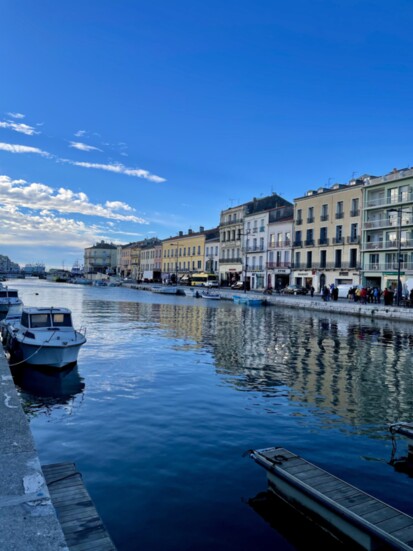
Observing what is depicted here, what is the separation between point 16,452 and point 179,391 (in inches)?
332

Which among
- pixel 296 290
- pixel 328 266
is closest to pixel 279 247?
pixel 296 290

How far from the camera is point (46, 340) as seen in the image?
17.9 m

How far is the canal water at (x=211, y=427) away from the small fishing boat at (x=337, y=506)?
0.89ft

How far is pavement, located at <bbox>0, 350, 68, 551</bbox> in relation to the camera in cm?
431

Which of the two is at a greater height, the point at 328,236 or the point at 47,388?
the point at 328,236

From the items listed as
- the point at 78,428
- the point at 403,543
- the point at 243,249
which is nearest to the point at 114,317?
the point at 78,428

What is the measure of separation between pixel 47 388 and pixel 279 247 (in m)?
63.7

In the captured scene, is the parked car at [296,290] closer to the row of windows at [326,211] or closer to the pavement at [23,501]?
the row of windows at [326,211]

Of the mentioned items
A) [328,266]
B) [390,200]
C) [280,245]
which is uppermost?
[390,200]

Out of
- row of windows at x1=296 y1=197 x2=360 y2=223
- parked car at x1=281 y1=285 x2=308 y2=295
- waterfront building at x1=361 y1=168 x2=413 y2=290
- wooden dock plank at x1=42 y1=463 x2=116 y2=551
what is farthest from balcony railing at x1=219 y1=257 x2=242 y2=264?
wooden dock plank at x1=42 y1=463 x2=116 y2=551

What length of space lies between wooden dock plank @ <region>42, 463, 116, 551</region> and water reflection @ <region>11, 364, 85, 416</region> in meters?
5.90

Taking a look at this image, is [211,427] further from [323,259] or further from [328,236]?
[323,259]

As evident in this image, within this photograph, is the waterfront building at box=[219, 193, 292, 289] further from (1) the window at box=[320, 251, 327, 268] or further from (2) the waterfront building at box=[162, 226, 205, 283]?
(1) the window at box=[320, 251, 327, 268]

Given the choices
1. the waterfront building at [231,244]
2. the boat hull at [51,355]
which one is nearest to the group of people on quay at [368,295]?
the boat hull at [51,355]
